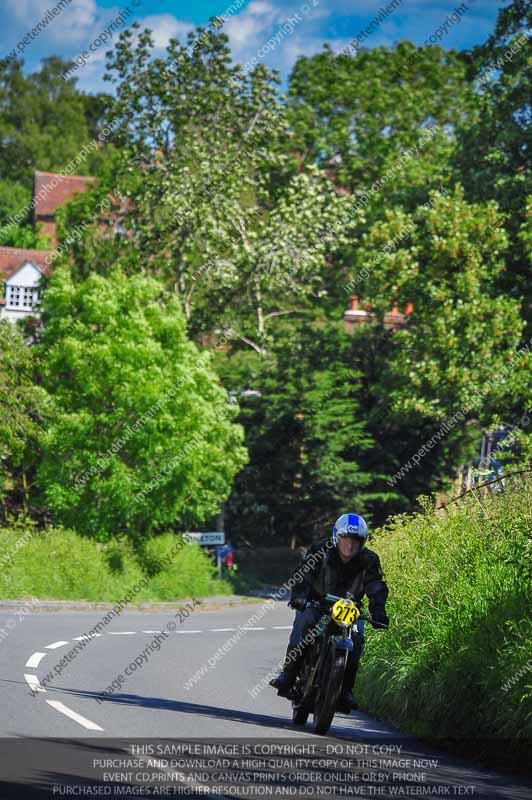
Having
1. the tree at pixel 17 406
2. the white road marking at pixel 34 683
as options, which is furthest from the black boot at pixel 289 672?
the tree at pixel 17 406

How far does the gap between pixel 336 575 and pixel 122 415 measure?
2692 centimetres

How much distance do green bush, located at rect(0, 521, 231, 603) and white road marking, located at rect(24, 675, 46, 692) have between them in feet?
60.8

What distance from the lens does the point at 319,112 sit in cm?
5431

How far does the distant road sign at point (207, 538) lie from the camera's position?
40381 millimetres

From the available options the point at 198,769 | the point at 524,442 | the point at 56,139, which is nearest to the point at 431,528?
the point at 198,769

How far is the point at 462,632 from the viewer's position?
11523 mm

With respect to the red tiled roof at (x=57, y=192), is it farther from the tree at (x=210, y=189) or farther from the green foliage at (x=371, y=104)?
the tree at (x=210, y=189)

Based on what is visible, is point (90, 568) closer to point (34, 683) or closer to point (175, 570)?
point (175, 570)

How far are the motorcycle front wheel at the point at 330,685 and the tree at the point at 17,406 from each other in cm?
2810

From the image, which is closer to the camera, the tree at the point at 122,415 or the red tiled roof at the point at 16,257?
the tree at the point at 122,415

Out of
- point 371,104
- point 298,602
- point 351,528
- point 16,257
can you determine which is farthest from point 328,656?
point 16,257

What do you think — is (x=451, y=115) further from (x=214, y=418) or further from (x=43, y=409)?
(x=43, y=409)

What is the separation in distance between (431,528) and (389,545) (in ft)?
4.41

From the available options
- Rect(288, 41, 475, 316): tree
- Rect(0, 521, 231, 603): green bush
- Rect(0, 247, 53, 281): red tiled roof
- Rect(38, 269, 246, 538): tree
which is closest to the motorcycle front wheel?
Rect(0, 521, 231, 603): green bush
